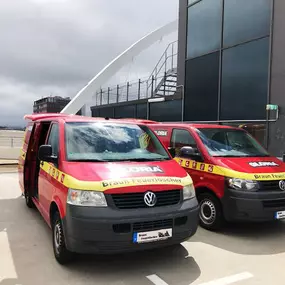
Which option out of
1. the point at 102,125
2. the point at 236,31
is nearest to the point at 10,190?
the point at 102,125

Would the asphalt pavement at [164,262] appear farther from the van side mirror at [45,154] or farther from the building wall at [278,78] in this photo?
the building wall at [278,78]

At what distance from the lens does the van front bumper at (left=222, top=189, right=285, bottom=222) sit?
475cm

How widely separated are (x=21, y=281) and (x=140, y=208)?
58.2 inches

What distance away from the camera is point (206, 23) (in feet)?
39.9

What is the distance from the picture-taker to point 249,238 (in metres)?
4.93

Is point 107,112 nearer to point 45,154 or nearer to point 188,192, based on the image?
point 45,154

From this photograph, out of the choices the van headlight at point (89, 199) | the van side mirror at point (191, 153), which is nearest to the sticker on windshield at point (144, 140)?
the van side mirror at point (191, 153)

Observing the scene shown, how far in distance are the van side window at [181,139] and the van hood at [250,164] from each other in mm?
731

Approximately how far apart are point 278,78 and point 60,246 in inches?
308

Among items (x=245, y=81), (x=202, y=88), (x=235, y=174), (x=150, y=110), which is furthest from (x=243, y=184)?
(x=150, y=110)

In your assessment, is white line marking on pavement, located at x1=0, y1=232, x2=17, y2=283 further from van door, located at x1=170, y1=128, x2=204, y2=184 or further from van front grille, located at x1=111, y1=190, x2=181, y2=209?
van door, located at x1=170, y1=128, x2=204, y2=184

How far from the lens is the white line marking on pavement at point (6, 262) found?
3.53 meters

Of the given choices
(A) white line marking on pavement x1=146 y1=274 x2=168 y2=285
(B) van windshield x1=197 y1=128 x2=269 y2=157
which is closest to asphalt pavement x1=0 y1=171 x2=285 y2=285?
(A) white line marking on pavement x1=146 y1=274 x2=168 y2=285

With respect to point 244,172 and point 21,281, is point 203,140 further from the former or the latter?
point 21,281
